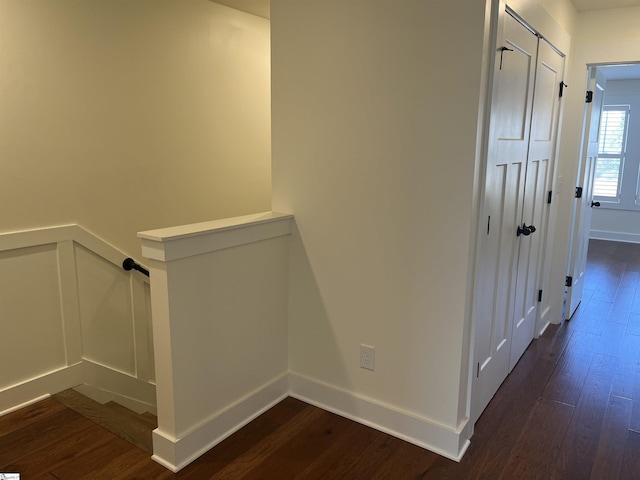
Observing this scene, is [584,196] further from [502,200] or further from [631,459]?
[631,459]

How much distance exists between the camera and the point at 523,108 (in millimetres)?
2506

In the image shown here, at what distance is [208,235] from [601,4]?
3.03 meters

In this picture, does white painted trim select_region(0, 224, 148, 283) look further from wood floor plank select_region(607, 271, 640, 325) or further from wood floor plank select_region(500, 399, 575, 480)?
wood floor plank select_region(607, 271, 640, 325)

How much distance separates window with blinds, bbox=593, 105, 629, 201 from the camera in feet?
23.1

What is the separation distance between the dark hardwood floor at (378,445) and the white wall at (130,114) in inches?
41.6

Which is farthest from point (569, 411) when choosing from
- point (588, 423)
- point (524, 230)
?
point (524, 230)

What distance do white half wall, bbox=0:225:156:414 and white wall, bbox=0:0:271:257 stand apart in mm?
127

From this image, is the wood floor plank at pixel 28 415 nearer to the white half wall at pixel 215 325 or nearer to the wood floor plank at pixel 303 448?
the white half wall at pixel 215 325

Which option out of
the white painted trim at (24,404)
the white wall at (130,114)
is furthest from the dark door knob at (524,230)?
the white painted trim at (24,404)

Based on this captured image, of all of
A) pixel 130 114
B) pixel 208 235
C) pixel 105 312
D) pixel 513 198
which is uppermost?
pixel 130 114

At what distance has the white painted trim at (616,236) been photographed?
7.20 meters

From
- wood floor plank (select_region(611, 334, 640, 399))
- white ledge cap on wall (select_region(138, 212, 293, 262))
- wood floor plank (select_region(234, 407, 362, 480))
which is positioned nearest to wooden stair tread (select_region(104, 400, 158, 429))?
wood floor plank (select_region(234, 407, 362, 480))

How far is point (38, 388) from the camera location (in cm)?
256

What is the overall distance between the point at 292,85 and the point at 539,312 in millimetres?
2421
